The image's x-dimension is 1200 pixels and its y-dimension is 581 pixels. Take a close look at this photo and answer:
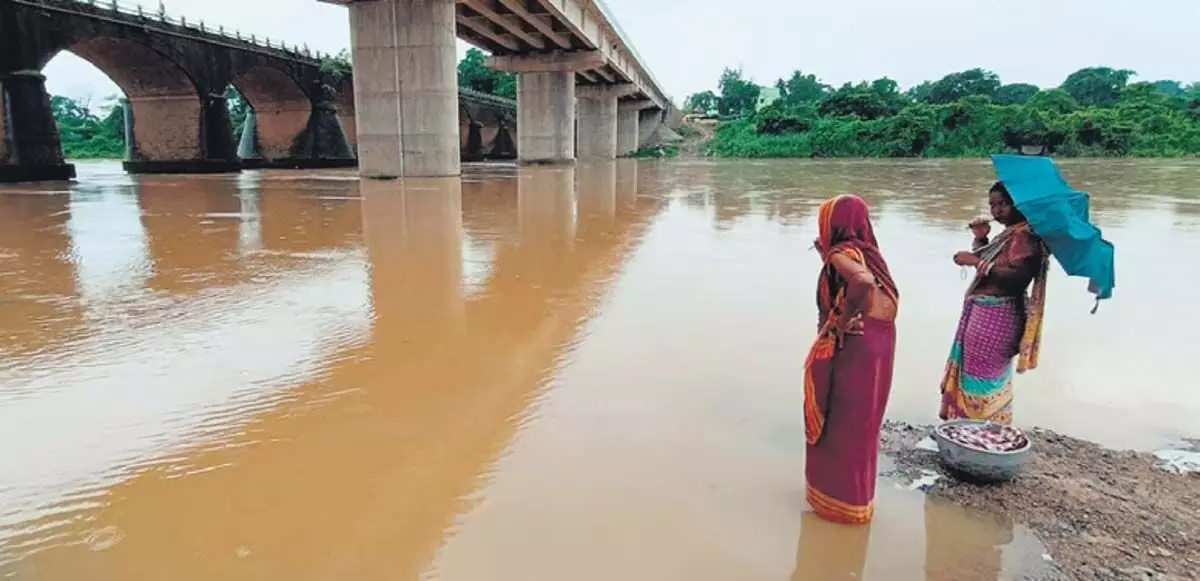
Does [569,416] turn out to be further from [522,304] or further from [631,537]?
[522,304]

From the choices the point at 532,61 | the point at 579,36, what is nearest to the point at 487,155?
the point at 532,61

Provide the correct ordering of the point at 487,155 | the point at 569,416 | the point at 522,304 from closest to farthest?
the point at 569,416 → the point at 522,304 → the point at 487,155

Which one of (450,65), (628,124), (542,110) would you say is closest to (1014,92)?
(628,124)

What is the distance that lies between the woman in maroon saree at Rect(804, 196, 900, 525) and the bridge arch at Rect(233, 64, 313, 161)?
3787 cm

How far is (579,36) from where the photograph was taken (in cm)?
2983

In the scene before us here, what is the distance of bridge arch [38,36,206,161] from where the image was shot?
93.8ft

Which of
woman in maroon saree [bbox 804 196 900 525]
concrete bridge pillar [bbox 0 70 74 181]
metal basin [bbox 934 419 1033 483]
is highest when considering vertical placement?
concrete bridge pillar [bbox 0 70 74 181]

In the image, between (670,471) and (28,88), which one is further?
(28,88)

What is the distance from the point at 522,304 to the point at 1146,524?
13.1ft

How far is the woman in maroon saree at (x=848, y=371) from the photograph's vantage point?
245cm

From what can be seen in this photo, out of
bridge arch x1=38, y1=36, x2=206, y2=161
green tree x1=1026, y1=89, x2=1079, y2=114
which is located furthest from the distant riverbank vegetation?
bridge arch x1=38, y1=36, x2=206, y2=161

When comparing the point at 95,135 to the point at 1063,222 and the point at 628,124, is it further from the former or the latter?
the point at 1063,222

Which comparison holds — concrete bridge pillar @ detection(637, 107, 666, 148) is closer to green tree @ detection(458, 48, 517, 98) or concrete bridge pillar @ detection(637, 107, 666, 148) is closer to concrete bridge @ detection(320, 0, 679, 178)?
green tree @ detection(458, 48, 517, 98)

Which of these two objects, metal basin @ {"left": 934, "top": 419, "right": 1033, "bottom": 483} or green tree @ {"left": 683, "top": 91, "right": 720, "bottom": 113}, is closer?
metal basin @ {"left": 934, "top": 419, "right": 1033, "bottom": 483}
